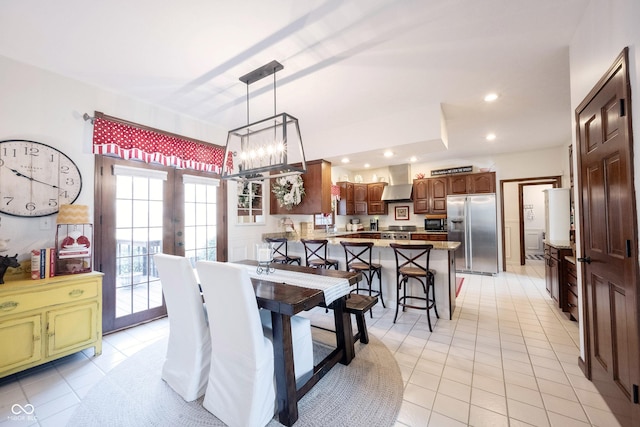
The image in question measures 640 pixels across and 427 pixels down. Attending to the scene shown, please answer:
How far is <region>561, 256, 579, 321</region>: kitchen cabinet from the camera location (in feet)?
9.81

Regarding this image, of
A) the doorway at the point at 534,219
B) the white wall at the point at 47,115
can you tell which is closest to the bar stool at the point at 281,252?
the white wall at the point at 47,115

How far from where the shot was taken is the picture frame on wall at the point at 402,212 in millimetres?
6930

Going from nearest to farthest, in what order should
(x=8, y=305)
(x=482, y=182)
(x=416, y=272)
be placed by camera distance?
(x=8, y=305)
(x=416, y=272)
(x=482, y=182)

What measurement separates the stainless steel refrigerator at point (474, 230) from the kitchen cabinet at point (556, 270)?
1.51m

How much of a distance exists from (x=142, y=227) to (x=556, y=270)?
5.40 meters

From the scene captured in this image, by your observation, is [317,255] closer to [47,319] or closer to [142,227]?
[142,227]

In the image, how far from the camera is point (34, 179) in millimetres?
2465

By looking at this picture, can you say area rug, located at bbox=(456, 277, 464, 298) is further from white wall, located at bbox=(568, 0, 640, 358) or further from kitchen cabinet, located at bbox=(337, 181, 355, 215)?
kitchen cabinet, located at bbox=(337, 181, 355, 215)

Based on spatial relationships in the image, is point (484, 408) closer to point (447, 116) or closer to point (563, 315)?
point (563, 315)

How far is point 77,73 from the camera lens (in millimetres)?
2621

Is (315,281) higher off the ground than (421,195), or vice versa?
(421,195)

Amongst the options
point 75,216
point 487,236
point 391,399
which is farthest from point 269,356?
point 487,236


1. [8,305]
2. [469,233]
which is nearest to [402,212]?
[469,233]

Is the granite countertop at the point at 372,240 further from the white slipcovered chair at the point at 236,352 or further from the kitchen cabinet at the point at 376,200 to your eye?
the white slipcovered chair at the point at 236,352
